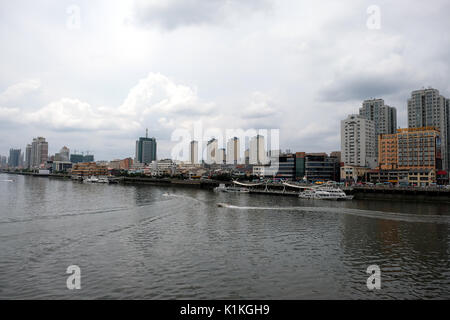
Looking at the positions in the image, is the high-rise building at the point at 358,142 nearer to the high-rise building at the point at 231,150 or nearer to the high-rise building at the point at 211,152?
the high-rise building at the point at 231,150

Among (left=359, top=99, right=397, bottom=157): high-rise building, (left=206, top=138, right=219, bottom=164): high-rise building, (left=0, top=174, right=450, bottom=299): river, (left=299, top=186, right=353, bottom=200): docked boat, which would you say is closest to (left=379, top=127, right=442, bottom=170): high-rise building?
(left=359, top=99, right=397, bottom=157): high-rise building

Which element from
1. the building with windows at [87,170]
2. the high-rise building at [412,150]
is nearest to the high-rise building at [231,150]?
the high-rise building at [412,150]

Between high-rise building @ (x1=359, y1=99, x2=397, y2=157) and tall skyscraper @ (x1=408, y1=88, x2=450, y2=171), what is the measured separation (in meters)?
10.7

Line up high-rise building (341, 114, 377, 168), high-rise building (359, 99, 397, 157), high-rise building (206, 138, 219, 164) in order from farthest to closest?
high-rise building (206, 138, 219, 164) < high-rise building (359, 99, 397, 157) < high-rise building (341, 114, 377, 168)

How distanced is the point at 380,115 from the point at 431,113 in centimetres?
2131

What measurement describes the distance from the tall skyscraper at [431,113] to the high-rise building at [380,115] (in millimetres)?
10705

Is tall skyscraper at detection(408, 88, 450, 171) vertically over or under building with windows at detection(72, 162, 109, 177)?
over

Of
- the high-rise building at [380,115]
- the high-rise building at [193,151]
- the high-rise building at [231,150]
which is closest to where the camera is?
the high-rise building at [231,150]

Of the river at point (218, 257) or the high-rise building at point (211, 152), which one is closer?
the river at point (218, 257)

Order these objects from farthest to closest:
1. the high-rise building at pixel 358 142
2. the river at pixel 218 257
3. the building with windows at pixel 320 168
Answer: the high-rise building at pixel 358 142, the building with windows at pixel 320 168, the river at pixel 218 257

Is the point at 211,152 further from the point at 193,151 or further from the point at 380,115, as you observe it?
the point at 380,115

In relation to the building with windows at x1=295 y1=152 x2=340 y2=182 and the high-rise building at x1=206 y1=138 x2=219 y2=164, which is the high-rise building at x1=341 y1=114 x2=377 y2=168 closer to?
the building with windows at x1=295 y1=152 x2=340 y2=182

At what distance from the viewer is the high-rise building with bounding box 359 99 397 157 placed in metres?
140

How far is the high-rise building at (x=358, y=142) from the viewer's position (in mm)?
116938
